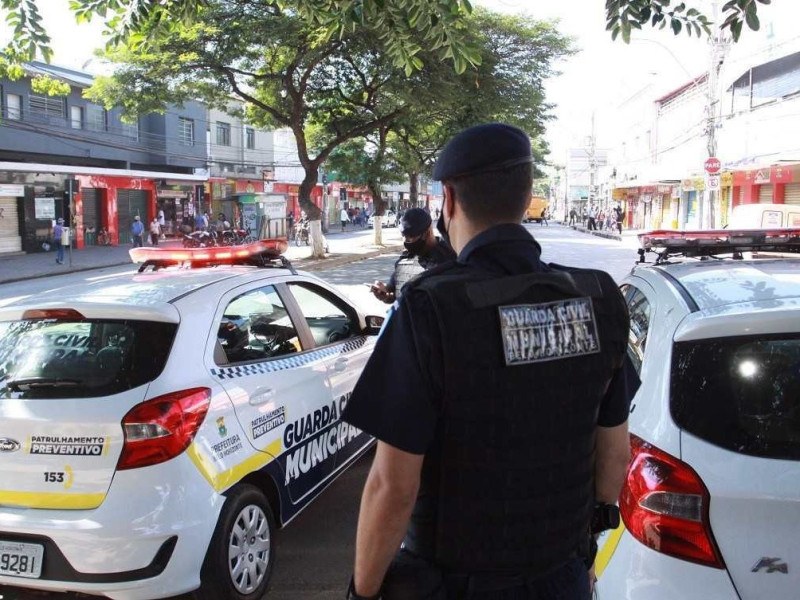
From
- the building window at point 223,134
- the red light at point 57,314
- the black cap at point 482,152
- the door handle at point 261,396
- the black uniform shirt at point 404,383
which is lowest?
the door handle at point 261,396

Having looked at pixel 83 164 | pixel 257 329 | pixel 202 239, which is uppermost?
pixel 83 164

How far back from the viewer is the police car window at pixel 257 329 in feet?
11.7

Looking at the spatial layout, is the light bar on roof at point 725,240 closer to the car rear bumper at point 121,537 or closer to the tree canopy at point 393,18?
the tree canopy at point 393,18

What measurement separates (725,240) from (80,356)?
339 cm

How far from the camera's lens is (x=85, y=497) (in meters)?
2.72

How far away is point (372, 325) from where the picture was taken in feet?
15.8

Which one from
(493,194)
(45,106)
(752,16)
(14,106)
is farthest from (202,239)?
(493,194)

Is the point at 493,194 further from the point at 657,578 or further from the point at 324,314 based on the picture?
the point at 324,314

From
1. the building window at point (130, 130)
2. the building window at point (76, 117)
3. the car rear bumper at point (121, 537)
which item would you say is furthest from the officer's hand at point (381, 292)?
the building window at point (130, 130)

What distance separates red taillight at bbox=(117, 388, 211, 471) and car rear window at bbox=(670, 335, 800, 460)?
1838mm

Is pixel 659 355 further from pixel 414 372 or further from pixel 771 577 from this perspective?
pixel 414 372

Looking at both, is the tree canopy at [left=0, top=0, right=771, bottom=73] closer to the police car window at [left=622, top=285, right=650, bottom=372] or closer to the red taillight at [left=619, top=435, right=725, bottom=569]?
the police car window at [left=622, top=285, right=650, bottom=372]

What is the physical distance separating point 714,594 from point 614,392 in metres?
0.66

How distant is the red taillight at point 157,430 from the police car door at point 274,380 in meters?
0.30
